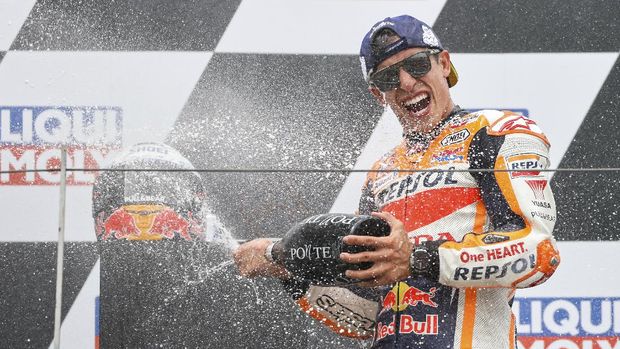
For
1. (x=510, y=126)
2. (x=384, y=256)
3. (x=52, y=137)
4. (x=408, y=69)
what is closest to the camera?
(x=384, y=256)

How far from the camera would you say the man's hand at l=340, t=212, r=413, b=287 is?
50.8 inches

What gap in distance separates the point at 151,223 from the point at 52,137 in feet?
1.27

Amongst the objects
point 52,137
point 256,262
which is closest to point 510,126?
point 256,262

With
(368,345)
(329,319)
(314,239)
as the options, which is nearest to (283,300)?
(329,319)

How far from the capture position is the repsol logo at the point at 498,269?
53.1 inches

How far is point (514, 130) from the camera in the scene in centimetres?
144

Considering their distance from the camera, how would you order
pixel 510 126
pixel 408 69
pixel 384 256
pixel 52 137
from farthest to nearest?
1. pixel 52 137
2. pixel 408 69
3. pixel 510 126
4. pixel 384 256

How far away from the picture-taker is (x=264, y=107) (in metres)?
1.93

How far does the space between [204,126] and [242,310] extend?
56cm

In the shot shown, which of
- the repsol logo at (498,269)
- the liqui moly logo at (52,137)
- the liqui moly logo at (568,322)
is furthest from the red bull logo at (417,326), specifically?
the liqui moly logo at (52,137)

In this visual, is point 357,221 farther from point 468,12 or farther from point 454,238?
point 468,12

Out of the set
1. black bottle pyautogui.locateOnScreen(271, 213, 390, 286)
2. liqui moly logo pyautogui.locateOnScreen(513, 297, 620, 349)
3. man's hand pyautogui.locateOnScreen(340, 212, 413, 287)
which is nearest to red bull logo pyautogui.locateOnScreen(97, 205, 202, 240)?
black bottle pyautogui.locateOnScreen(271, 213, 390, 286)

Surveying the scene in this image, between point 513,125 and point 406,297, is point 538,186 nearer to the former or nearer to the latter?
point 513,125

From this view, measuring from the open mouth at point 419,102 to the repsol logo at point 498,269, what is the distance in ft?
1.17
